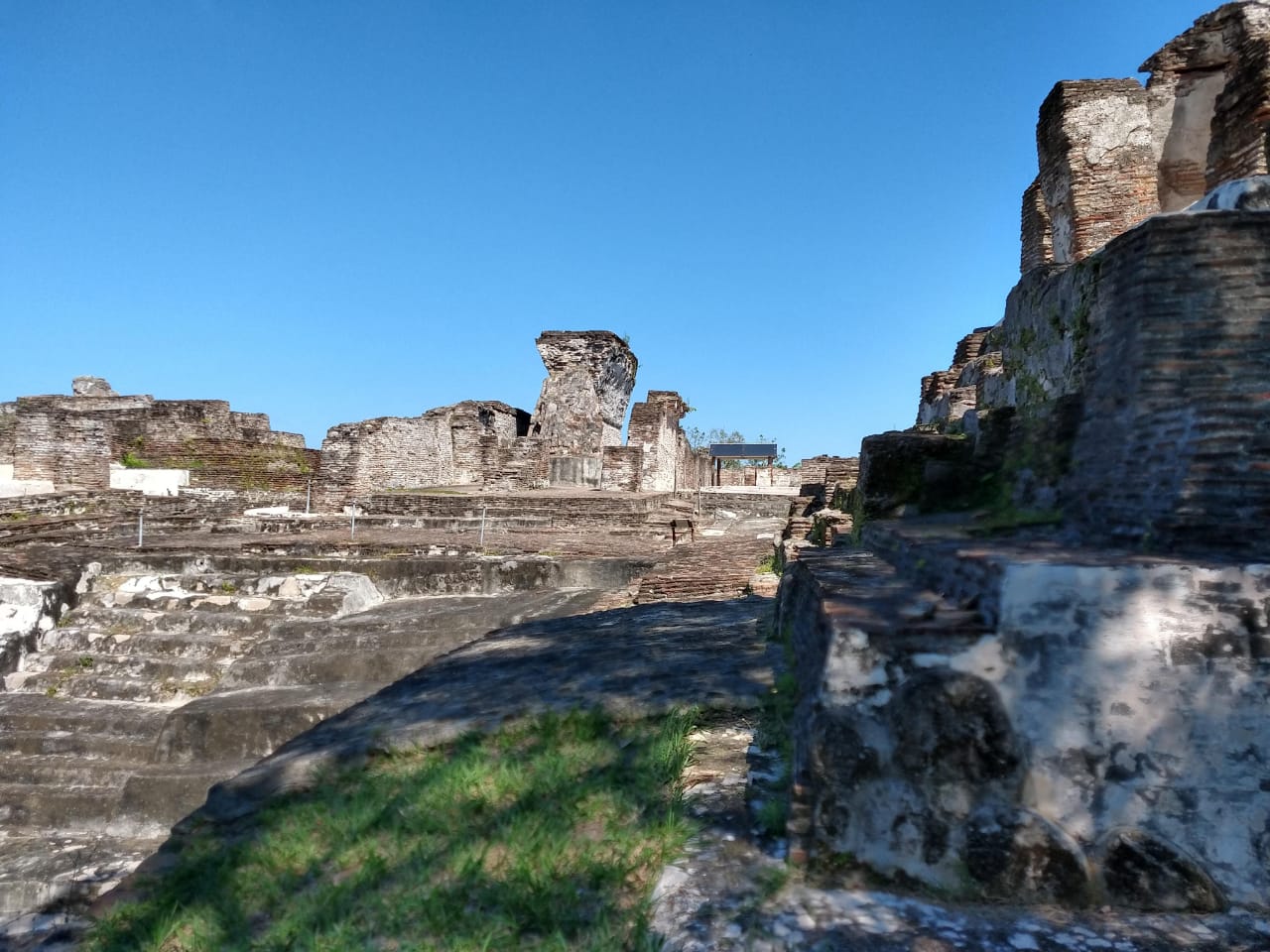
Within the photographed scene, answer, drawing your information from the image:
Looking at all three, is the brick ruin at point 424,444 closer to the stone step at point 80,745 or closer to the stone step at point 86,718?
the stone step at point 86,718

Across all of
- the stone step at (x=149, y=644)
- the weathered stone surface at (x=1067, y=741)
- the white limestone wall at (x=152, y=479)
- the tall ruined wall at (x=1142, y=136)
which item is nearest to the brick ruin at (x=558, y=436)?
the white limestone wall at (x=152, y=479)

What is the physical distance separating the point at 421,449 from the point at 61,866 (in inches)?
498

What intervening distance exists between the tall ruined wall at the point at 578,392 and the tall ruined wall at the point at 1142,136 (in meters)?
9.62

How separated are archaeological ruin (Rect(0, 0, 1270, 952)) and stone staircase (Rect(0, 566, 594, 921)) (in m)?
0.02

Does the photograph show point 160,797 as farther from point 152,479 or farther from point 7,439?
point 7,439

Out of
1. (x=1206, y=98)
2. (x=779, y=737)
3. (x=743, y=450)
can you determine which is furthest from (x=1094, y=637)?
(x=743, y=450)

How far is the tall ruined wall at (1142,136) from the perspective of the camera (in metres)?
9.02

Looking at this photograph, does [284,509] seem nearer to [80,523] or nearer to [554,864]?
[80,523]

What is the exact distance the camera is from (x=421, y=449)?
16.1m

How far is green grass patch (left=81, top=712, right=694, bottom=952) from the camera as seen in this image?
5.96 feet

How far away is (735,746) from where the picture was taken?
97.6 inches

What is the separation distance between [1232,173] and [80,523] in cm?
1337

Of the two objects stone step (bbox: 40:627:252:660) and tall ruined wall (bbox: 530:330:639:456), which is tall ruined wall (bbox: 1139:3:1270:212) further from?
tall ruined wall (bbox: 530:330:639:456)

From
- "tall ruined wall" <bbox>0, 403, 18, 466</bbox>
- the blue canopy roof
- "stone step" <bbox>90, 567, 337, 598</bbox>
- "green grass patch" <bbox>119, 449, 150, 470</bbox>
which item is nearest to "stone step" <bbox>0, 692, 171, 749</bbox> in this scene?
"stone step" <bbox>90, 567, 337, 598</bbox>
